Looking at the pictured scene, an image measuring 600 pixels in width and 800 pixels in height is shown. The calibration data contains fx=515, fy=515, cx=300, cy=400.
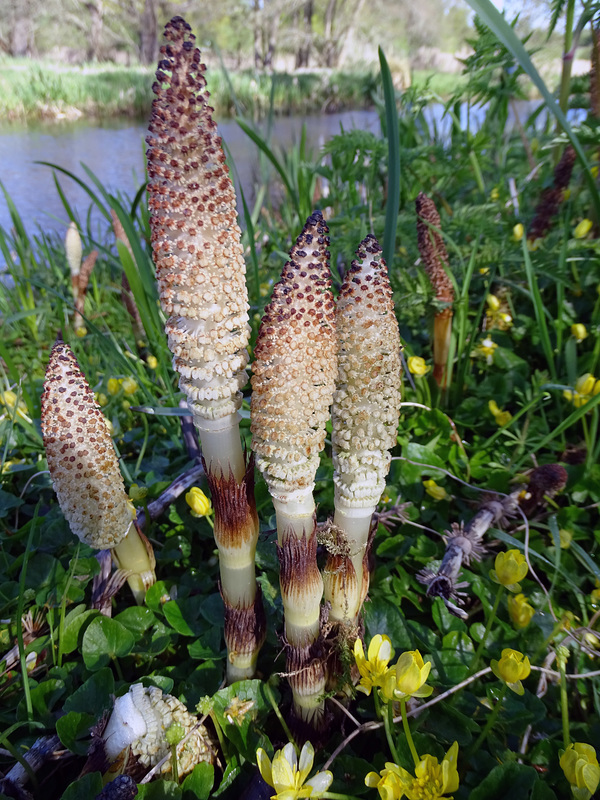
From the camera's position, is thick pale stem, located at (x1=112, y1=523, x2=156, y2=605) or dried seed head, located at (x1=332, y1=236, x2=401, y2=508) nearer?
dried seed head, located at (x1=332, y1=236, x2=401, y2=508)

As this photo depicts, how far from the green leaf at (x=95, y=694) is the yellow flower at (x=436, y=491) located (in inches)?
40.2

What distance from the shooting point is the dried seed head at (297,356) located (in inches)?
31.0

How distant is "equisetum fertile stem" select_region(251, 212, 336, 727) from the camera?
0.79 metres

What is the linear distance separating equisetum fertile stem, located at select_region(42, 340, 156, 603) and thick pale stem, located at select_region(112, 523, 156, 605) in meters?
0.12

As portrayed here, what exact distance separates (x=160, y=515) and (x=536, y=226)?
195cm

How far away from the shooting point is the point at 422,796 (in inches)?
35.1

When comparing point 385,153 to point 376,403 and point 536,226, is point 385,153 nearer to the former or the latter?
point 536,226

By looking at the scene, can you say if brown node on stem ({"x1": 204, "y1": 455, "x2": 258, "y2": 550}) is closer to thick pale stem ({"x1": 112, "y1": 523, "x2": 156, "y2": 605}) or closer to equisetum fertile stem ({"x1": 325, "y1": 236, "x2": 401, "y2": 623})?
equisetum fertile stem ({"x1": 325, "y1": 236, "x2": 401, "y2": 623})

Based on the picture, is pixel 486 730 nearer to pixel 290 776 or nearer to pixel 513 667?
pixel 513 667

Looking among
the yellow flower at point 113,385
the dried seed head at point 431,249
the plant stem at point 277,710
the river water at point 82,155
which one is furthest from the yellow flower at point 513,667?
the river water at point 82,155

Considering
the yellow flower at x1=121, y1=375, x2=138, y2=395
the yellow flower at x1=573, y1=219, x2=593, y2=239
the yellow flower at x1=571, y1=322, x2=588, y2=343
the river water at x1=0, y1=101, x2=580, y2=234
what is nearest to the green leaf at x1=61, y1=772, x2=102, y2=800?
the yellow flower at x1=121, y1=375, x2=138, y2=395

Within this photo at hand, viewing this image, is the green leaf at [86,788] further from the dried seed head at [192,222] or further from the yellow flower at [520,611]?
the yellow flower at [520,611]

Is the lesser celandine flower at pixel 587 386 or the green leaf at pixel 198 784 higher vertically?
the lesser celandine flower at pixel 587 386

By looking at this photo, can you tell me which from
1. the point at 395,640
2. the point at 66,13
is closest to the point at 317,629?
the point at 395,640
